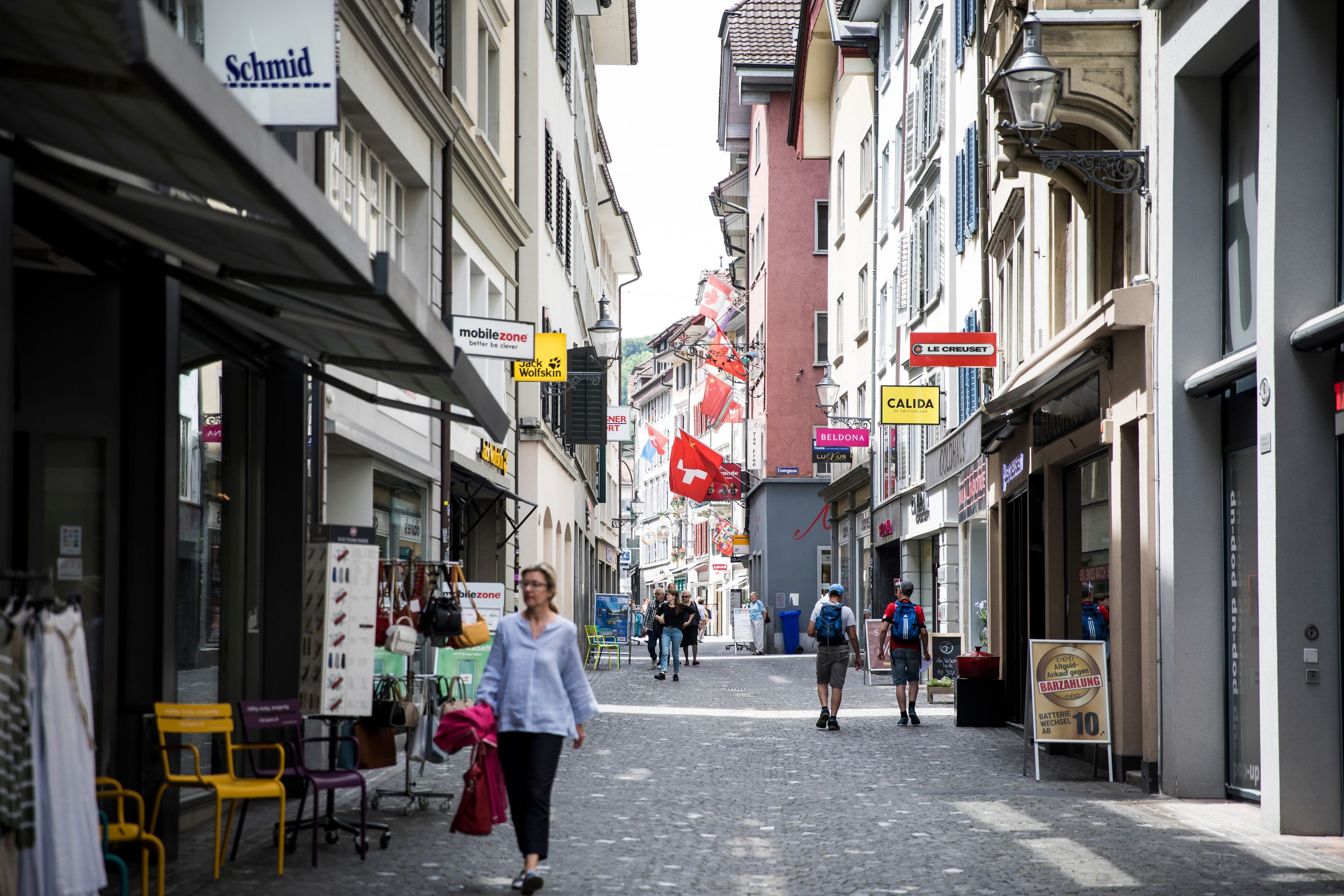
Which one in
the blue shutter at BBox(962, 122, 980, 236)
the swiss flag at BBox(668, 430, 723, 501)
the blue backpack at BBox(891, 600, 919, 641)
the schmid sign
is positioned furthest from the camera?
the swiss flag at BBox(668, 430, 723, 501)

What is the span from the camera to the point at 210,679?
412 inches

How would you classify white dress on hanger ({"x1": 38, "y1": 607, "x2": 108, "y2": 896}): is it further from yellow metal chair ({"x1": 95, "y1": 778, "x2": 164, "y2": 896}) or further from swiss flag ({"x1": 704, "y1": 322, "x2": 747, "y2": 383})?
swiss flag ({"x1": 704, "y1": 322, "x2": 747, "y2": 383})

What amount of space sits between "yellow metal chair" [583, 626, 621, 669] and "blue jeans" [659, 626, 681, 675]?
4303 mm

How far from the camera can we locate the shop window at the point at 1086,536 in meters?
14.6

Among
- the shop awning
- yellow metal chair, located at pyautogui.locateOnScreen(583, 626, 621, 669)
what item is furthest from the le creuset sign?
yellow metal chair, located at pyautogui.locateOnScreen(583, 626, 621, 669)

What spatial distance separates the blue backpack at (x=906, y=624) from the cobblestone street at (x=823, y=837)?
2.96 meters

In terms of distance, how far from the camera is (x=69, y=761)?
577cm

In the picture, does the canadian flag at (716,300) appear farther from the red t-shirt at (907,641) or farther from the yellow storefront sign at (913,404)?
the red t-shirt at (907,641)

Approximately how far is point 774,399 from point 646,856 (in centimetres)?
4041

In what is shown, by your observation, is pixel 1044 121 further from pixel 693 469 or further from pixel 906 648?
pixel 693 469

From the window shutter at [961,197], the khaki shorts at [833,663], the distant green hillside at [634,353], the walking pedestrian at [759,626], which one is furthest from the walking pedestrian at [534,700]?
the distant green hillside at [634,353]

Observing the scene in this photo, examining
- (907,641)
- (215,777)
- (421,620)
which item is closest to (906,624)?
(907,641)

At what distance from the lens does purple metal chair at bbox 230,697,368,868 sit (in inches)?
340

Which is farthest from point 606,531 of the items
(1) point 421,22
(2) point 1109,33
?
(2) point 1109,33
